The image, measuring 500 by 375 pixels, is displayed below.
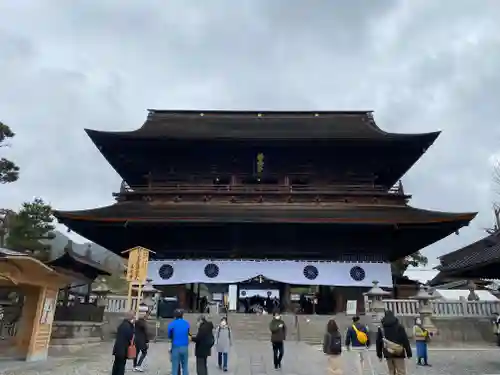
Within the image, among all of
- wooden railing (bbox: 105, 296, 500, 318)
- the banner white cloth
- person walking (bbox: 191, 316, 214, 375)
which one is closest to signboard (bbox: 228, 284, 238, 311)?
the banner white cloth

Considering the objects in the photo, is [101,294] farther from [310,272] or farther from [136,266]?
[310,272]

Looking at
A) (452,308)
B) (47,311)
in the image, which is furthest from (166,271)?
(452,308)

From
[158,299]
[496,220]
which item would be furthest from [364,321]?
[496,220]

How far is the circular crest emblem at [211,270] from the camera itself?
21.6 metres

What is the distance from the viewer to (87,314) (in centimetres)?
1869

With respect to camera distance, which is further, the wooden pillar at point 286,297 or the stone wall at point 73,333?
the wooden pillar at point 286,297

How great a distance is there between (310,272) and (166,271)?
7235 millimetres

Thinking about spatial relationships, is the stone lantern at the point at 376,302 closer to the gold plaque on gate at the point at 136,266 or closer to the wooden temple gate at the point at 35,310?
the gold plaque on gate at the point at 136,266

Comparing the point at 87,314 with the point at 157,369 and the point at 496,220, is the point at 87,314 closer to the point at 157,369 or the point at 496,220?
the point at 157,369

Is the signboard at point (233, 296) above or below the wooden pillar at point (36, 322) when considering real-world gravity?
above

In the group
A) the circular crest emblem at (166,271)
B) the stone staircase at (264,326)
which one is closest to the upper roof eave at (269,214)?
the circular crest emblem at (166,271)

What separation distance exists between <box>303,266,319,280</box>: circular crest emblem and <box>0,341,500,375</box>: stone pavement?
6.04m

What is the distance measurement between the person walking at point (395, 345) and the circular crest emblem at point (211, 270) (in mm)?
14050

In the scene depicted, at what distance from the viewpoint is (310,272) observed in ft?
70.7
